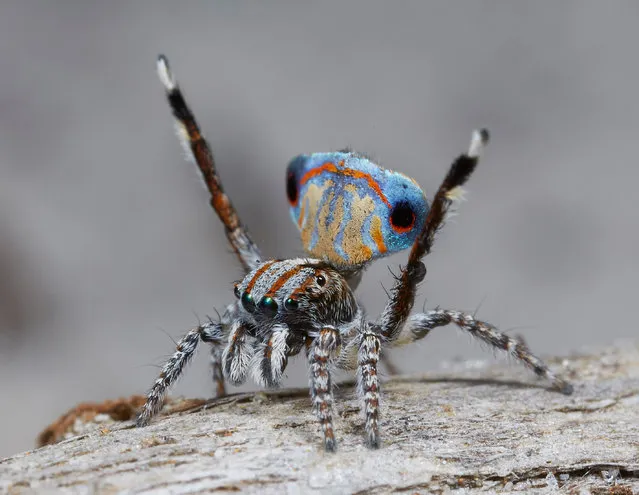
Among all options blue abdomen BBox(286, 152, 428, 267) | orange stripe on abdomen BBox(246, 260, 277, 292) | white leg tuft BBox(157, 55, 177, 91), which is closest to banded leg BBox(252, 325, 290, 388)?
orange stripe on abdomen BBox(246, 260, 277, 292)

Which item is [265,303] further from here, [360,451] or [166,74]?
[166,74]

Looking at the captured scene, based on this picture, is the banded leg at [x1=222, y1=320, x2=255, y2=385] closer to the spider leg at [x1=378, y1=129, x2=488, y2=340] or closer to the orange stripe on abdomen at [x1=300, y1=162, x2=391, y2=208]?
the spider leg at [x1=378, y1=129, x2=488, y2=340]

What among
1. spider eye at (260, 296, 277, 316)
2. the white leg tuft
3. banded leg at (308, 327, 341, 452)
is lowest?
banded leg at (308, 327, 341, 452)

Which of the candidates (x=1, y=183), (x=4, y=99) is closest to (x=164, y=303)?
(x=1, y=183)

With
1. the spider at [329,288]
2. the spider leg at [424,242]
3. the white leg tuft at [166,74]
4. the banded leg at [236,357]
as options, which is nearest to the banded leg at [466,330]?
the spider at [329,288]

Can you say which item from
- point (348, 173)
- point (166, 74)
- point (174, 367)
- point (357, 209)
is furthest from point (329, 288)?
point (166, 74)

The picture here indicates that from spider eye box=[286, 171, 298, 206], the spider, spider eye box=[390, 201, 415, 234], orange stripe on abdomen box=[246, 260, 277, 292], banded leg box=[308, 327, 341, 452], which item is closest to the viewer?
banded leg box=[308, 327, 341, 452]

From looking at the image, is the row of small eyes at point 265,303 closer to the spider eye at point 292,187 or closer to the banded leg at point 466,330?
the banded leg at point 466,330
